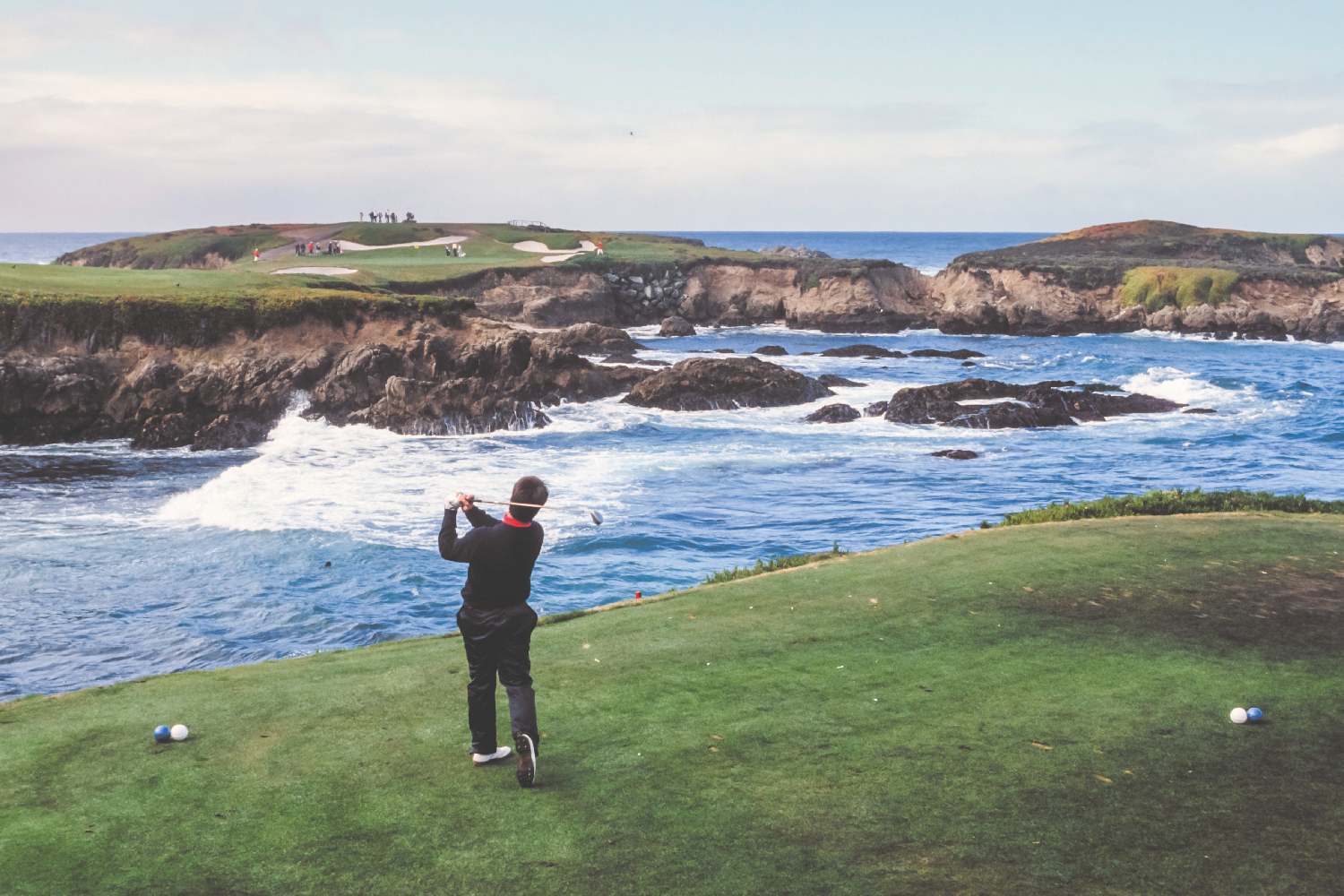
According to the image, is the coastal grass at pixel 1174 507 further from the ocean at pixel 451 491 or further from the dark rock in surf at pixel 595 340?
the dark rock in surf at pixel 595 340

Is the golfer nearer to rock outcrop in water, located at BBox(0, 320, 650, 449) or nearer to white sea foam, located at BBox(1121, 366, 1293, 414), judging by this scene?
rock outcrop in water, located at BBox(0, 320, 650, 449)

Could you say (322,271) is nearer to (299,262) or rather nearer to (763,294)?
(299,262)

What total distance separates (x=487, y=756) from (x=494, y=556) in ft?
5.10

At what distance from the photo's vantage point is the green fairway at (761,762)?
7484mm

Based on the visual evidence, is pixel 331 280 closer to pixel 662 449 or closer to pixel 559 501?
pixel 662 449

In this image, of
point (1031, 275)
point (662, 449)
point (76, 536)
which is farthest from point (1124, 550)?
point (1031, 275)

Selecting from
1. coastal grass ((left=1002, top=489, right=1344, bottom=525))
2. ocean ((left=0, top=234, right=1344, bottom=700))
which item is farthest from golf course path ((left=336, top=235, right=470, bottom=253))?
coastal grass ((left=1002, top=489, right=1344, bottom=525))

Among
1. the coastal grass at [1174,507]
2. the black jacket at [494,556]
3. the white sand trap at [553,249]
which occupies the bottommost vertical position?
the coastal grass at [1174,507]

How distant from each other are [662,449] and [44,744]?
3344 cm

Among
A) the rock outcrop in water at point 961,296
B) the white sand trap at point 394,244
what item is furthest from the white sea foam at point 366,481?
the white sand trap at point 394,244

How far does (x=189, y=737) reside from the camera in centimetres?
1005

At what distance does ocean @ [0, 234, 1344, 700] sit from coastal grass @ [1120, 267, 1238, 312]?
3503cm

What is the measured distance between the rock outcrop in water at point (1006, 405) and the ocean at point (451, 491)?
4.01 ft

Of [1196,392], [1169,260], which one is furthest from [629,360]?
[1169,260]
